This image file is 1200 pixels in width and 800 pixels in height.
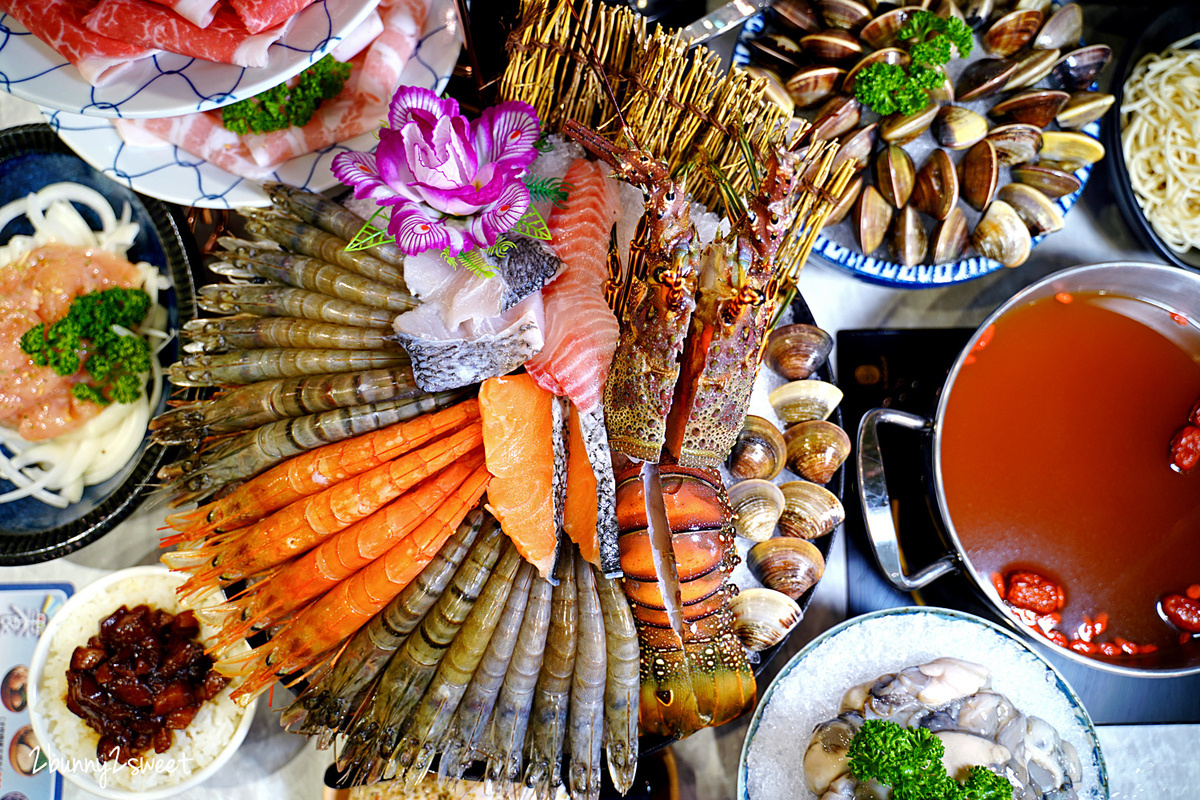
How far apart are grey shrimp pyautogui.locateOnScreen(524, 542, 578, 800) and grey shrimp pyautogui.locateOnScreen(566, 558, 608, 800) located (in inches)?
0.7

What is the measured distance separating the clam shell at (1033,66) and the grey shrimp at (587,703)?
64.4 inches

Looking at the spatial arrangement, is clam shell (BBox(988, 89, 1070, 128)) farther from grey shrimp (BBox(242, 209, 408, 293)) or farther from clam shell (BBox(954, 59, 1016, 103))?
grey shrimp (BBox(242, 209, 408, 293))

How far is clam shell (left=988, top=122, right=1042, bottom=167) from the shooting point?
173 centimetres

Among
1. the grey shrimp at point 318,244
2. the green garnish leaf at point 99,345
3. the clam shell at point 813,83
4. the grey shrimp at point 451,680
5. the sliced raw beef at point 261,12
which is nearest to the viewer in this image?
the sliced raw beef at point 261,12

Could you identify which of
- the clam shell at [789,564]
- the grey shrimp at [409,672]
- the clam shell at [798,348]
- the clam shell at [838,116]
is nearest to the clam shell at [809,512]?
the clam shell at [789,564]

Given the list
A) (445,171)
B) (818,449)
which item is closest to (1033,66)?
(818,449)

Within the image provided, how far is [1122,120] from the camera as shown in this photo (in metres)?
1.88

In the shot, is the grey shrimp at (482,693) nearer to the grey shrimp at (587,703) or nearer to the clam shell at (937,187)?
the grey shrimp at (587,703)

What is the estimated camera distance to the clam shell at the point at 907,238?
1.69 m

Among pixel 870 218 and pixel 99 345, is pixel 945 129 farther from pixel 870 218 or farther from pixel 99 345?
pixel 99 345

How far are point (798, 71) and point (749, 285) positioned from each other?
0.77 meters

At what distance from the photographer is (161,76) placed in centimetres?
123

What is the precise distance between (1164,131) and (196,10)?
228 centimetres

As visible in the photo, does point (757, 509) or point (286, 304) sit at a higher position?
point (286, 304)
